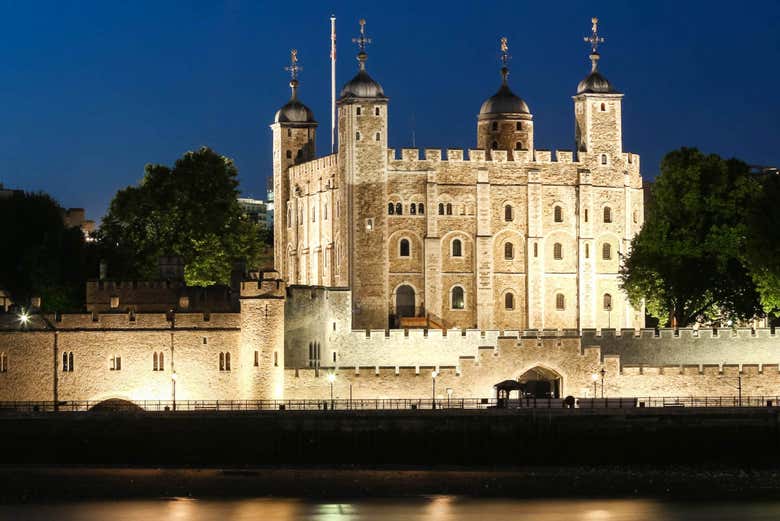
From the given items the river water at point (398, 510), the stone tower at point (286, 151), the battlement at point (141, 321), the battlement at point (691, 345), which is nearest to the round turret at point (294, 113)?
the stone tower at point (286, 151)

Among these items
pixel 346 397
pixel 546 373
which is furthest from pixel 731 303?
pixel 346 397

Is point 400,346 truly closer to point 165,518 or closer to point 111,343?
point 111,343

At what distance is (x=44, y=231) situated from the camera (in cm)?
11338

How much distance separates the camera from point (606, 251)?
367 ft

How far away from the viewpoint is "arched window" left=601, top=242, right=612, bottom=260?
111875 millimetres

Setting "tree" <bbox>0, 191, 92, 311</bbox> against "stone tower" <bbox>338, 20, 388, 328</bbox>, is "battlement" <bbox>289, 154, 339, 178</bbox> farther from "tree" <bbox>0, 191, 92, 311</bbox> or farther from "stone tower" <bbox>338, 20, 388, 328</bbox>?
"tree" <bbox>0, 191, 92, 311</bbox>

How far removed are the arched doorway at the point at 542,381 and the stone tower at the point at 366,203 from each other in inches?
731

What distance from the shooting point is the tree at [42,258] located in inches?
4112

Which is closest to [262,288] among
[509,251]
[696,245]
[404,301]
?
[696,245]

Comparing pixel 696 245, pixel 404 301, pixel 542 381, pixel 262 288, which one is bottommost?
pixel 542 381

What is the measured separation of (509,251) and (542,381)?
2208 centimetres

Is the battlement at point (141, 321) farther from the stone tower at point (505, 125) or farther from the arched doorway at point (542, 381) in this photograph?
the stone tower at point (505, 125)

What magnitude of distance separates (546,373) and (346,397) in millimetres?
8644

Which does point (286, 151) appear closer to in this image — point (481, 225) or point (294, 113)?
point (294, 113)
